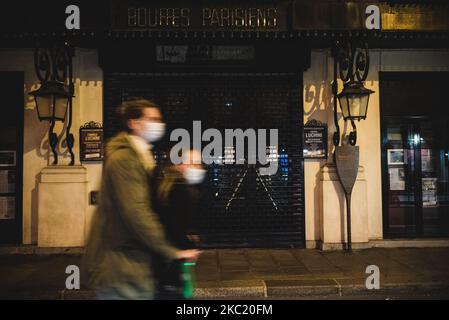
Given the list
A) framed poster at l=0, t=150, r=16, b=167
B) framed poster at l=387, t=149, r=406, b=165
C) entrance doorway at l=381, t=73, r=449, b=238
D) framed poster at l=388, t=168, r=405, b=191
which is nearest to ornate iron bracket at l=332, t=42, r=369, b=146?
entrance doorway at l=381, t=73, r=449, b=238

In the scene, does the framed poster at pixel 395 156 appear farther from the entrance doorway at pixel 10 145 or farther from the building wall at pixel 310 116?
the entrance doorway at pixel 10 145

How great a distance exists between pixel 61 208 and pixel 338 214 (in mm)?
5711

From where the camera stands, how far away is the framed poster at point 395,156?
31.6 feet

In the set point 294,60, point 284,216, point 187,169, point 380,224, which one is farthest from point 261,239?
point 187,169

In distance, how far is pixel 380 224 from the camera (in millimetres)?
9344

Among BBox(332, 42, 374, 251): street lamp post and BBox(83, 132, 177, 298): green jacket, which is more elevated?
BBox(332, 42, 374, 251): street lamp post

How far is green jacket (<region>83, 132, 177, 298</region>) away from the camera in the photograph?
2.82 m

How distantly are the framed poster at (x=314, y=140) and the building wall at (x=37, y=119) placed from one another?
4453mm

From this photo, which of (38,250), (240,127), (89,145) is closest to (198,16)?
(240,127)

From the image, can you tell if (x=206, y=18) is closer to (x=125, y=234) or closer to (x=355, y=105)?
(x=355, y=105)

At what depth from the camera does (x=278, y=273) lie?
22.9 feet

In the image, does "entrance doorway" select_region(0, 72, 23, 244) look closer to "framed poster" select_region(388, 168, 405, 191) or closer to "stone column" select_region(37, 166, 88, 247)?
"stone column" select_region(37, 166, 88, 247)

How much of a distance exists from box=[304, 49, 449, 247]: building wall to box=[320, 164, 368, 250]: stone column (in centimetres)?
26
